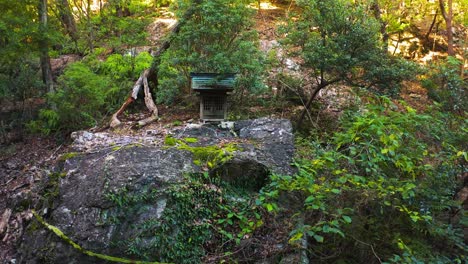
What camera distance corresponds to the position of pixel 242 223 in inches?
164

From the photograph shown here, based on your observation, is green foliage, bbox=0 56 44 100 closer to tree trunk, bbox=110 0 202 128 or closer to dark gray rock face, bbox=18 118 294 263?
tree trunk, bbox=110 0 202 128

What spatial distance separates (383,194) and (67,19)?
13.2 metres

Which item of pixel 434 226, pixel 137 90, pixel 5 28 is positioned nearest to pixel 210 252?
pixel 434 226

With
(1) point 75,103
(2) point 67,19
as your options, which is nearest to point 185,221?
(1) point 75,103

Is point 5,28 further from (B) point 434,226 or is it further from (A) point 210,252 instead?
(B) point 434,226

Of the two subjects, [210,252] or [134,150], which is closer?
[210,252]

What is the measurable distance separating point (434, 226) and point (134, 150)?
3624 mm

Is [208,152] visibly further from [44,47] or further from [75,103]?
[44,47]

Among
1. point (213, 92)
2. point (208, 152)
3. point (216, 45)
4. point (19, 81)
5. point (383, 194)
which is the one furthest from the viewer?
point (19, 81)

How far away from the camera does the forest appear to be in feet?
12.8

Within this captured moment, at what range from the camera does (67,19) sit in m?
13.6

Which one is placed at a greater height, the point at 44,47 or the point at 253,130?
the point at 44,47

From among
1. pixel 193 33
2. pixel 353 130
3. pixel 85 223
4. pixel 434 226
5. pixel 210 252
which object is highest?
pixel 193 33

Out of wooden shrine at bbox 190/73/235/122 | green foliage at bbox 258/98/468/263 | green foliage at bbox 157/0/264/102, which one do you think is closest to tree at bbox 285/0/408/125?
green foliage at bbox 157/0/264/102
